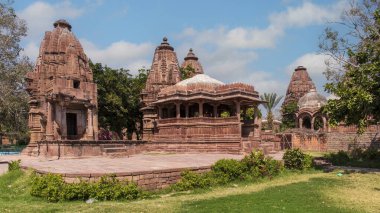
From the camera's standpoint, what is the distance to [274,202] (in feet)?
26.5

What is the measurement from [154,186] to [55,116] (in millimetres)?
14582

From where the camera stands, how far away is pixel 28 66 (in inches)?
1112

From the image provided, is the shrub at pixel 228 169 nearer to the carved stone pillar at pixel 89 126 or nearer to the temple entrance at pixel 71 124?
the carved stone pillar at pixel 89 126

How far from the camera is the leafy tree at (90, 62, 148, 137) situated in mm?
29797

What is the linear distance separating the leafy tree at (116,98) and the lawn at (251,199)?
18.2 meters

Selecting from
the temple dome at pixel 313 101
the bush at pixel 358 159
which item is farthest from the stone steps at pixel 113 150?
the temple dome at pixel 313 101

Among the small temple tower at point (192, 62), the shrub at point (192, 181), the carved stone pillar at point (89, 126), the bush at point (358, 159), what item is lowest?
the bush at point (358, 159)

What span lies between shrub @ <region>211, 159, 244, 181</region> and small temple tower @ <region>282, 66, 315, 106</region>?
43.1 meters

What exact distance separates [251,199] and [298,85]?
48.3m

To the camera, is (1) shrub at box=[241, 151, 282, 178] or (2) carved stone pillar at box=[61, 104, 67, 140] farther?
(2) carved stone pillar at box=[61, 104, 67, 140]

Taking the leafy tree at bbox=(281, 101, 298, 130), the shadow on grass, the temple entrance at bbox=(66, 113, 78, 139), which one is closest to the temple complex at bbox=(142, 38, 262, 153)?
the temple entrance at bbox=(66, 113, 78, 139)

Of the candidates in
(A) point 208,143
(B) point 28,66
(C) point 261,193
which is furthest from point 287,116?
(C) point 261,193

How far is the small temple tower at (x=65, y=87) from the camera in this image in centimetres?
2383

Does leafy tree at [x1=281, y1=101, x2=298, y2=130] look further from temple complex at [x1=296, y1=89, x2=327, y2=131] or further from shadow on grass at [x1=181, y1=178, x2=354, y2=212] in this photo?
shadow on grass at [x1=181, y1=178, x2=354, y2=212]
